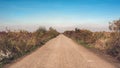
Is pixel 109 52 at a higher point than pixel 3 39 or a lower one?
lower

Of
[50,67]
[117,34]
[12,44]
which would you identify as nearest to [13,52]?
[12,44]

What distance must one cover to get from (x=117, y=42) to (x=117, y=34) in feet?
3.04

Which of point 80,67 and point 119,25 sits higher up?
point 119,25

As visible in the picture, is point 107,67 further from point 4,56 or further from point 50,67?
point 4,56

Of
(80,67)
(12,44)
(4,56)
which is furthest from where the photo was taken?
(12,44)

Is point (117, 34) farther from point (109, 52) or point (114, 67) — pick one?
point (114, 67)

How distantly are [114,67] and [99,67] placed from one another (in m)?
1.10

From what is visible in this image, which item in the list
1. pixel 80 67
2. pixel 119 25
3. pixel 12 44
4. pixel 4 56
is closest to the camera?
pixel 80 67

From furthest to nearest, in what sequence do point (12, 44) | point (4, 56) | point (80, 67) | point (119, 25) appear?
point (119, 25) → point (12, 44) → point (4, 56) → point (80, 67)

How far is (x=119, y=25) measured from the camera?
73.7 feet

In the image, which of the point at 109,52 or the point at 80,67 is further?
the point at 109,52

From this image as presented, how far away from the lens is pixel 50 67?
513 inches

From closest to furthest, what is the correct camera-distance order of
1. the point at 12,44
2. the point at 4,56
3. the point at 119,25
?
the point at 4,56
the point at 12,44
the point at 119,25

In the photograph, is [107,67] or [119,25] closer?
[107,67]
